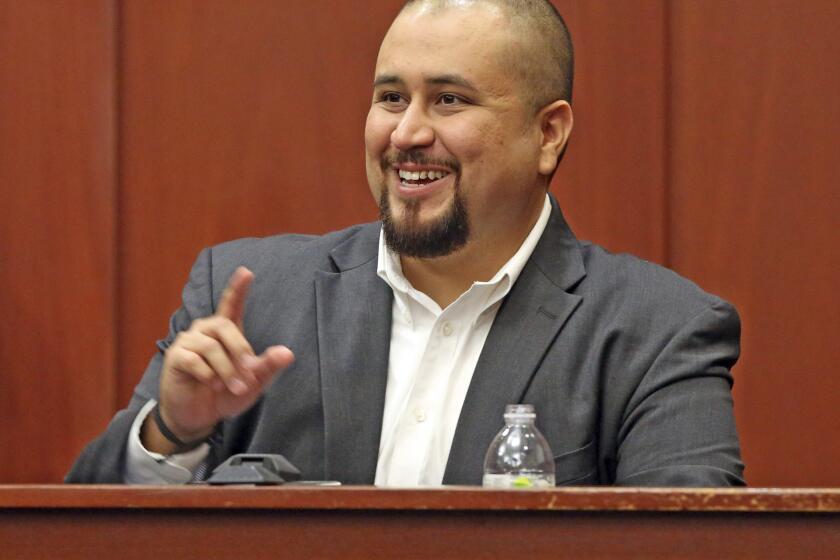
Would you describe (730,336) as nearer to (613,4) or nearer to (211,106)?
(613,4)

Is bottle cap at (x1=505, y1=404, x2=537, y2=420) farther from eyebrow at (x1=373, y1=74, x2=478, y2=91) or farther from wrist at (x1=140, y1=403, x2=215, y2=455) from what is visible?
eyebrow at (x1=373, y1=74, x2=478, y2=91)

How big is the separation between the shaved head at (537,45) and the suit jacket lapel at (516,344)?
0.64 feet

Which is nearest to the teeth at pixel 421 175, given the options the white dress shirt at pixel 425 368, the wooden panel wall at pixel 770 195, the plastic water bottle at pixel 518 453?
the white dress shirt at pixel 425 368

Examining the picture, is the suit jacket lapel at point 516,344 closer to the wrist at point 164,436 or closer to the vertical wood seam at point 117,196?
the wrist at point 164,436

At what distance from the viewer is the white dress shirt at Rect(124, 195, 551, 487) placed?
1558 mm

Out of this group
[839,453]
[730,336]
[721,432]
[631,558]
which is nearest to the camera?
[631,558]

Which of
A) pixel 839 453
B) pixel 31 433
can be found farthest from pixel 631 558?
pixel 31 433

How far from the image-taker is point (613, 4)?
222 cm

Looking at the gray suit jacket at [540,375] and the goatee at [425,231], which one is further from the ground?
the goatee at [425,231]

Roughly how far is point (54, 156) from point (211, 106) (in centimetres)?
28

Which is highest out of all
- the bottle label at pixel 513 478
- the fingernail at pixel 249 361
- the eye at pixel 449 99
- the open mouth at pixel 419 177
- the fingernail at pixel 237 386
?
the eye at pixel 449 99

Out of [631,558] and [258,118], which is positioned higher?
[258,118]

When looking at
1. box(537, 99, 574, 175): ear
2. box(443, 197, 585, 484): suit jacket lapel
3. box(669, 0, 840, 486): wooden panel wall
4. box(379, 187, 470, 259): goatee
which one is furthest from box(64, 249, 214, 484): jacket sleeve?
box(669, 0, 840, 486): wooden panel wall

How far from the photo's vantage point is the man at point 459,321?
151 centimetres
